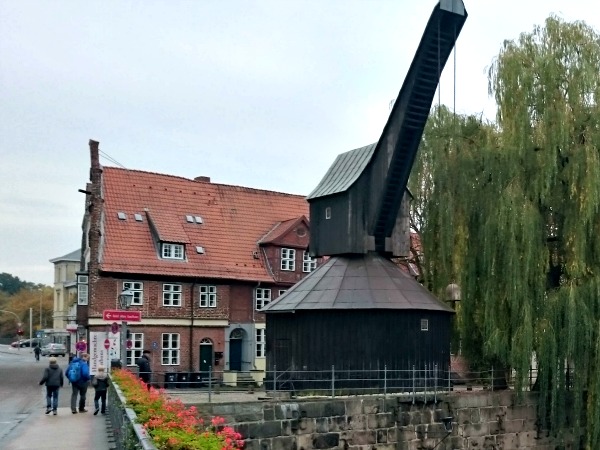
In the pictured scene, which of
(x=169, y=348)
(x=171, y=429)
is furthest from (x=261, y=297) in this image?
(x=171, y=429)

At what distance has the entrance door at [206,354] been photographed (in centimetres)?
3616

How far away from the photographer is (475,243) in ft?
75.9

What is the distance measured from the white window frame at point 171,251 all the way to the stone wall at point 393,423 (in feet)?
58.8

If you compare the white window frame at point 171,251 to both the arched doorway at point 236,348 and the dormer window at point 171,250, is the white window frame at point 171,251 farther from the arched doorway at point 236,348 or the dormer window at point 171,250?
the arched doorway at point 236,348

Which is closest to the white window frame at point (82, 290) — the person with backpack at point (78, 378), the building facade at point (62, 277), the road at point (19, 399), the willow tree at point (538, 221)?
the road at point (19, 399)

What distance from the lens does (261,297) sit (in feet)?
128

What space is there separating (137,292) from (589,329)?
810 inches

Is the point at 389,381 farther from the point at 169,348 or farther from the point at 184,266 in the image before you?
the point at 184,266

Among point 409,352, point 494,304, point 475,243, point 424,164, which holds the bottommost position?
point 409,352

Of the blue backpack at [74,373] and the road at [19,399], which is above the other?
the blue backpack at [74,373]

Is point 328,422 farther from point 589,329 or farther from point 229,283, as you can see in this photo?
point 229,283

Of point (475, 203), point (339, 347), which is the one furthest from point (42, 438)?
point (475, 203)

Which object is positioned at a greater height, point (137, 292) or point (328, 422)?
point (137, 292)

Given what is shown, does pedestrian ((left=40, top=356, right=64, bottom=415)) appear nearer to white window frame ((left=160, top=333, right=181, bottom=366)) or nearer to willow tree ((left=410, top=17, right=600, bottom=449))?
willow tree ((left=410, top=17, right=600, bottom=449))
